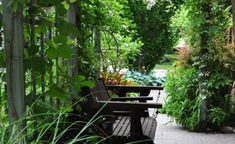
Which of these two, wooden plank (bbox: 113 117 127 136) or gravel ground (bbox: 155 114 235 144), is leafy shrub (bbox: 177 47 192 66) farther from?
wooden plank (bbox: 113 117 127 136)

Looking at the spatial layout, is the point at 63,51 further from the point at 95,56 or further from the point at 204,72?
the point at 204,72

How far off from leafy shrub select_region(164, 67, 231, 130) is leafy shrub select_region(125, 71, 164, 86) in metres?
2.88

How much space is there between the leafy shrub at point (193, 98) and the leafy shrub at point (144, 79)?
2881mm

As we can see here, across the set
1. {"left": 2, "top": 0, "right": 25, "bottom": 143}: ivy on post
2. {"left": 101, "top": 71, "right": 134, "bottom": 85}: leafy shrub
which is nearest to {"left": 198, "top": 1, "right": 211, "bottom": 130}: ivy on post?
{"left": 101, "top": 71, "right": 134, "bottom": 85}: leafy shrub

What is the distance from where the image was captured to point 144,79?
9961mm

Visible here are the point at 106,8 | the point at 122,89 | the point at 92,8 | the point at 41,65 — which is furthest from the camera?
the point at 122,89

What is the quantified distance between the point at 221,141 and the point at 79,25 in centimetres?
289

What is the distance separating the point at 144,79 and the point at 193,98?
3.89 metres

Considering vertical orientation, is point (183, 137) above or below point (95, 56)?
below

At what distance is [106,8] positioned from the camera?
12.1ft

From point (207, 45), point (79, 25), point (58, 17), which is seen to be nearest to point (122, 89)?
point (79, 25)

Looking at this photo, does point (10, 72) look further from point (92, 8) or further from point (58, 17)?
point (92, 8)

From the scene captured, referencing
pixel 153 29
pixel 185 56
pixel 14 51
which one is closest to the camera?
pixel 14 51

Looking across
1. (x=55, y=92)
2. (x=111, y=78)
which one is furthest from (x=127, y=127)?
(x=111, y=78)
